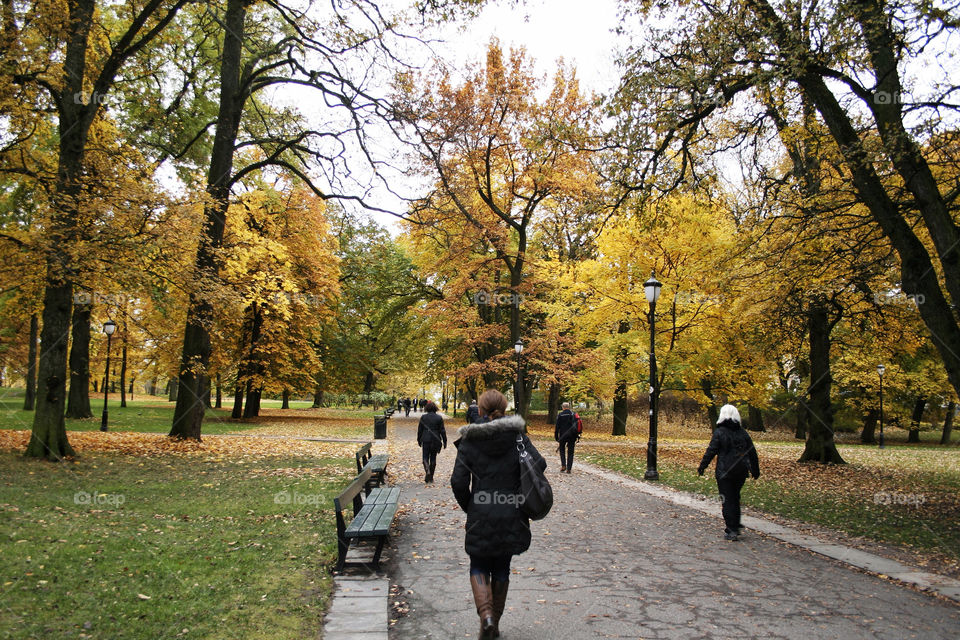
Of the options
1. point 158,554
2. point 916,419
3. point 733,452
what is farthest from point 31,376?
point 916,419

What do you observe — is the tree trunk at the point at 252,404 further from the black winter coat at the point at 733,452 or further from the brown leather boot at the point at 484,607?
the brown leather boot at the point at 484,607

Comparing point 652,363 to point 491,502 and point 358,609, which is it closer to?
point 491,502

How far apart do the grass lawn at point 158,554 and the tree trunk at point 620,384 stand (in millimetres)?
17386

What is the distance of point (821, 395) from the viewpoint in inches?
656

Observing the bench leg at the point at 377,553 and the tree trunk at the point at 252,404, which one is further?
the tree trunk at the point at 252,404

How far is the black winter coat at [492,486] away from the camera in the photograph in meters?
4.04

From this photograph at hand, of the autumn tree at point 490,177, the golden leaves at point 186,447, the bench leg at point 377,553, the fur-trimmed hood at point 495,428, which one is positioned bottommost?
the golden leaves at point 186,447

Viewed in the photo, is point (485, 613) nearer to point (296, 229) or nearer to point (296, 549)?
point (296, 549)

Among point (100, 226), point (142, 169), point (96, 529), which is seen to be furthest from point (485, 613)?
point (142, 169)

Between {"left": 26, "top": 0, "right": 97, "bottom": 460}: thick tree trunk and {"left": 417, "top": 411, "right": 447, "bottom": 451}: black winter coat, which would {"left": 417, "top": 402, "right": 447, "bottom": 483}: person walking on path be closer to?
{"left": 417, "top": 411, "right": 447, "bottom": 451}: black winter coat

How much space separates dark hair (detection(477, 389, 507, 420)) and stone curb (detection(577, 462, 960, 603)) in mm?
4844

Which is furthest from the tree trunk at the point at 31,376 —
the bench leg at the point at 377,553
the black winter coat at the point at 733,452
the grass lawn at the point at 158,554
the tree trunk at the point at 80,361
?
the black winter coat at the point at 733,452

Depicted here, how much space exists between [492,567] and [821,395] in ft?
53.3

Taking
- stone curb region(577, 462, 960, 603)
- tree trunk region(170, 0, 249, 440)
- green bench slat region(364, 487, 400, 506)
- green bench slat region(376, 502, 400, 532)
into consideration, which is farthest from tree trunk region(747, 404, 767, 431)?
green bench slat region(376, 502, 400, 532)
